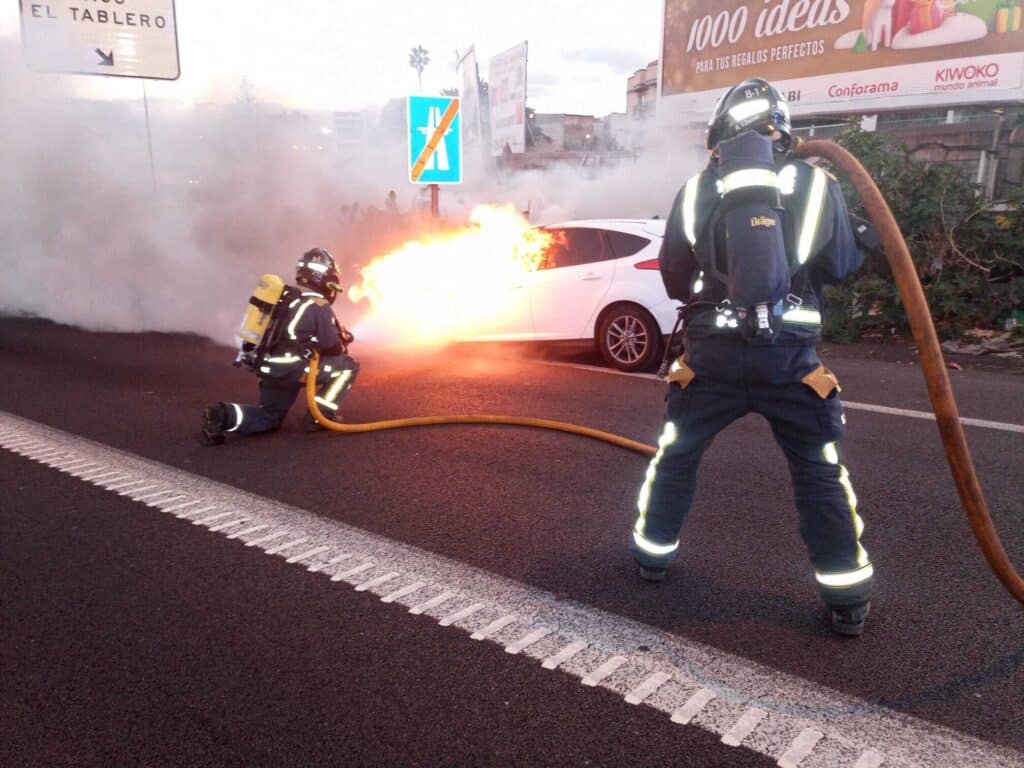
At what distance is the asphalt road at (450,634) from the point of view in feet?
8.59

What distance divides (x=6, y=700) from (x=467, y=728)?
1579 mm

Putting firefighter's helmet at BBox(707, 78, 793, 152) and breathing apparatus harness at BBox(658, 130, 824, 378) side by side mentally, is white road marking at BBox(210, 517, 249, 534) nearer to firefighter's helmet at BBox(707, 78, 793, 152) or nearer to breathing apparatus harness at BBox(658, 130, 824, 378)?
breathing apparatus harness at BBox(658, 130, 824, 378)

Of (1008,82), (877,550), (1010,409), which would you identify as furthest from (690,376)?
(1008,82)

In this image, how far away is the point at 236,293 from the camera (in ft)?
43.4

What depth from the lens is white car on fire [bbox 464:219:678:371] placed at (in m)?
8.65

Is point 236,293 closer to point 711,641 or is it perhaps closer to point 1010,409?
point 1010,409

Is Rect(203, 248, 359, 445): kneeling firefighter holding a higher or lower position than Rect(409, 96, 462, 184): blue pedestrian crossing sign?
lower

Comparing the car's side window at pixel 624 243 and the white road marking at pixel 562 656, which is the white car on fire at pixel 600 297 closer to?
the car's side window at pixel 624 243

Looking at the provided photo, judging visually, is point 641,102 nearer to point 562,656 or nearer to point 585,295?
point 585,295

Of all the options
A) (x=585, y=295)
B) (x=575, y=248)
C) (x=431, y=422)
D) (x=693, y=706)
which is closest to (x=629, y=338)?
(x=585, y=295)

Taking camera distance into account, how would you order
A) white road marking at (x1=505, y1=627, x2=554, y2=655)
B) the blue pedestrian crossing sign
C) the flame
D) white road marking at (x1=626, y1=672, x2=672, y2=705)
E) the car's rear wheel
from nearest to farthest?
white road marking at (x1=626, y1=672, x2=672, y2=705) → white road marking at (x1=505, y1=627, x2=554, y2=655) → the car's rear wheel → the flame → the blue pedestrian crossing sign

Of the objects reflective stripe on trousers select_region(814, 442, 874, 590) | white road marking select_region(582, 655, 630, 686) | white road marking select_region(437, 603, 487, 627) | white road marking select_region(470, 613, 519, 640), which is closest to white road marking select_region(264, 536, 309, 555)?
white road marking select_region(437, 603, 487, 627)

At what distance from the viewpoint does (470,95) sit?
75.6 feet

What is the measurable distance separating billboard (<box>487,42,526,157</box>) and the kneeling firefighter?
1689 centimetres
